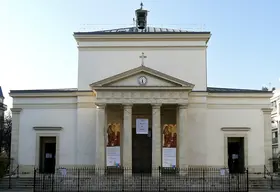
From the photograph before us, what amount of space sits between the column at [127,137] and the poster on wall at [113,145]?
1.01m

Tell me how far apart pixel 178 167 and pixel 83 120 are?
888cm

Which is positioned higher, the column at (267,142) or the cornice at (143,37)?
the cornice at (143,37)

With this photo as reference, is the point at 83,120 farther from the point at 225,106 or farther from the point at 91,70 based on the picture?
the point at 225,106

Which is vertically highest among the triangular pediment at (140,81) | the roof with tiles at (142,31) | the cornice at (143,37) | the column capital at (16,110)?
the roof with tiles at (142,31)

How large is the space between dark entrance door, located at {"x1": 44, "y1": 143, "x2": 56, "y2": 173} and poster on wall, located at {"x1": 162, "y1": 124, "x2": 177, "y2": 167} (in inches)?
406

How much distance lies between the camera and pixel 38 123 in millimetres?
35875

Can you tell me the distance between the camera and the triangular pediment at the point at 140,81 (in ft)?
106

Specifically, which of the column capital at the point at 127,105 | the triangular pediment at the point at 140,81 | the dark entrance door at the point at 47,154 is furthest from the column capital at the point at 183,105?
the dark entrance door at the point at 47,154

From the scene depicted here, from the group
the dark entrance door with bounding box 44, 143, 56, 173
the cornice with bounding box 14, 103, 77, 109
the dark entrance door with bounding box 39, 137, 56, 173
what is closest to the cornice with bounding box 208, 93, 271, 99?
the cornice with bounding box 14, 103, 77, 109

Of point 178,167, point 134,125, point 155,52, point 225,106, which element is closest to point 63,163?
point 134,125

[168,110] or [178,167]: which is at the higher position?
[168,110]

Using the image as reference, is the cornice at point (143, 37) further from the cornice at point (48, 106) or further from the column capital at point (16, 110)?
the column capital at point (16, 110)

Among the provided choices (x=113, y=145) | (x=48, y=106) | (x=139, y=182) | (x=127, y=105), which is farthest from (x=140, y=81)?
(x=48, y=106)

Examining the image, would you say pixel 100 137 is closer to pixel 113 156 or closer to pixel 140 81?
pixel 113 156
